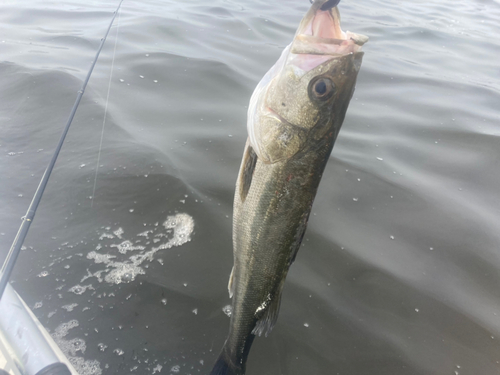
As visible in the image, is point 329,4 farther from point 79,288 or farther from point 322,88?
point 79,288

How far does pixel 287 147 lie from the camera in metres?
1.64

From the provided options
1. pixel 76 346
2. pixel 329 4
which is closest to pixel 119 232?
pixel 76 346

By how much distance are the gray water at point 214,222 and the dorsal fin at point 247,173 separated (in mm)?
1194

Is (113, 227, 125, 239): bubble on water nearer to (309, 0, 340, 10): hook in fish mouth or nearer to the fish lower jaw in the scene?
the fish lower jaw

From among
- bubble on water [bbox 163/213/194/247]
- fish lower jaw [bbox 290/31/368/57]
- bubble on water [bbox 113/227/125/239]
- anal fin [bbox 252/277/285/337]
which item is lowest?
bubble on water [bbox 113/227/125/239]

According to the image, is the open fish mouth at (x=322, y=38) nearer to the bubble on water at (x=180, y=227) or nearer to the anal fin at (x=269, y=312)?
the anal fin at (x=269, y=312)

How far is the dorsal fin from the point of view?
1803mm

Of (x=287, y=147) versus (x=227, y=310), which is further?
(x=227, y=310)

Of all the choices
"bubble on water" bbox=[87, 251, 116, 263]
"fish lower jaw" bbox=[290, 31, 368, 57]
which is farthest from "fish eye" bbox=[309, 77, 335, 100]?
"bubble on water" bbox=[87, 251, 116, 263]

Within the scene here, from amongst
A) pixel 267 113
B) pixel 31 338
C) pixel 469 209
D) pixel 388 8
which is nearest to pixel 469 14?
pixel 388 8

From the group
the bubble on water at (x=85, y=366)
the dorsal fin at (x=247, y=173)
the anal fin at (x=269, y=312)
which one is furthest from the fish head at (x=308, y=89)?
the bubble on water at (x=85, y=366)

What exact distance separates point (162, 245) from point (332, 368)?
5.81 ft

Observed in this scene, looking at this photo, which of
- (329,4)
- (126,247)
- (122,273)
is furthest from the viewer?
(126,247)

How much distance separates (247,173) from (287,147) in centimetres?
32
